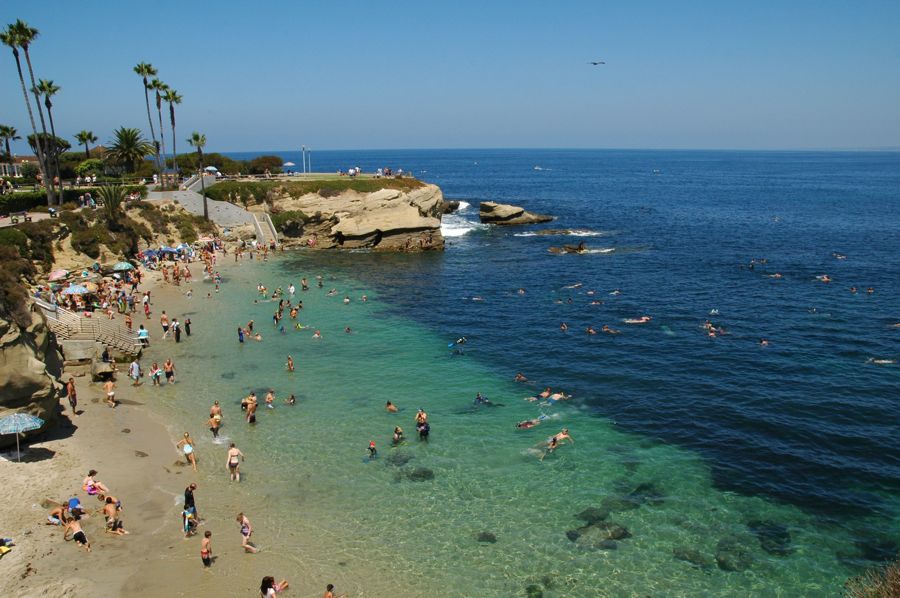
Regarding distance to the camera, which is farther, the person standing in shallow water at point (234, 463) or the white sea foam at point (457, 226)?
the white sea foam at point (457, 226)

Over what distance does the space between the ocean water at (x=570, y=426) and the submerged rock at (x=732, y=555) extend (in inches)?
2.5

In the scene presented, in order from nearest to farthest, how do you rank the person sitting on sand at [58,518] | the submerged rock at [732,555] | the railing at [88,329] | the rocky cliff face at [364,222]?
the submerged rock at [732,555]
the person sitting on sand at [58,518]
the railing at [88,329]
the rocky cliff face at [364,222]

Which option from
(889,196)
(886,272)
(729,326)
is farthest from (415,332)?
(889,196)

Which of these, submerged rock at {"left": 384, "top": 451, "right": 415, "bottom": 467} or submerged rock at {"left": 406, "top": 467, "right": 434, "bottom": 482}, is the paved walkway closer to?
submerged rock at {"left": 384, "top": 451, "right": 415, "bottom": 467}

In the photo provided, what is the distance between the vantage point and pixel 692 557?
65.0ft

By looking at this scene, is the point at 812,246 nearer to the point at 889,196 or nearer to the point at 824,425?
the point at 824,425

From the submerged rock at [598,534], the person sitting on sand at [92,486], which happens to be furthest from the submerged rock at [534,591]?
the person sitting on sand at [92,486]

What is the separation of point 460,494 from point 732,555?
9.39 meters

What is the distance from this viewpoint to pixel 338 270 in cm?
6253

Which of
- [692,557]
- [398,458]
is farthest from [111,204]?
[692,557]

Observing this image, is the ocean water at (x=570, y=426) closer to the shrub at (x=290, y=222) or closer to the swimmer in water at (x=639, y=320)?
the swimmer in water at (x=639, y=320)

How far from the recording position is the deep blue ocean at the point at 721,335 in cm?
2612

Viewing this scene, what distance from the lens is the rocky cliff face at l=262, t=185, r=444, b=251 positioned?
73375 mm

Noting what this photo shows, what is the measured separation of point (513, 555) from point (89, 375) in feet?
86.5
